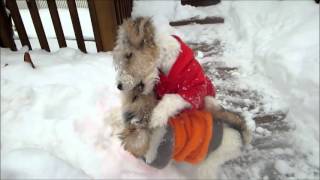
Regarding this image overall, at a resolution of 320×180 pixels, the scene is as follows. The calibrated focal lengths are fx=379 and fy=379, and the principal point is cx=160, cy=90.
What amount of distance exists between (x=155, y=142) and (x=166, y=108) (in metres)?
0.19

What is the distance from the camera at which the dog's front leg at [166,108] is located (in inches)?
76.2

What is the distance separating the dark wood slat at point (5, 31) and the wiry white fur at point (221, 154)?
2238 millimetres

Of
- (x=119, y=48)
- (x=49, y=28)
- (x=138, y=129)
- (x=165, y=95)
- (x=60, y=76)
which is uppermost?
(x=119, y=48)

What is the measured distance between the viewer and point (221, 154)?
2.12 meters

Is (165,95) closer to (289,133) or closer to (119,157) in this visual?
(119,157)

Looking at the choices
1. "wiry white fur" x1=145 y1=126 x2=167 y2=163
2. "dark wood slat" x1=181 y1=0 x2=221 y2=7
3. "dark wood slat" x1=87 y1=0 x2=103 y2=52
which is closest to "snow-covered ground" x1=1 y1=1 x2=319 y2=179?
"dark wood slat" x1=87 y1=0 x2=103 y2=52

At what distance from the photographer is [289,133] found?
2615 millimetres

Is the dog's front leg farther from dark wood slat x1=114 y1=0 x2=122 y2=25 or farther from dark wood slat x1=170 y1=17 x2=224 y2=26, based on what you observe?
dark wood slat x1=170 y1=17 x2=224 y2=26

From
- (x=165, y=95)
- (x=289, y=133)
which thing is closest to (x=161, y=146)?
(x=165, y=95)

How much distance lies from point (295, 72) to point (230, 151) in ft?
3.39

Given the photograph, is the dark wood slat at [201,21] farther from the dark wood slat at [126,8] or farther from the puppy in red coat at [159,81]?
the puppy in red coat at [159,81]

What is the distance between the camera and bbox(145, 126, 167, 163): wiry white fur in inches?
76.5

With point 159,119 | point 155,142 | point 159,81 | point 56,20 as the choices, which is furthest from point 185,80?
point 56,20

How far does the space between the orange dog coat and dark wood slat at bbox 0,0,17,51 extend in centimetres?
217
